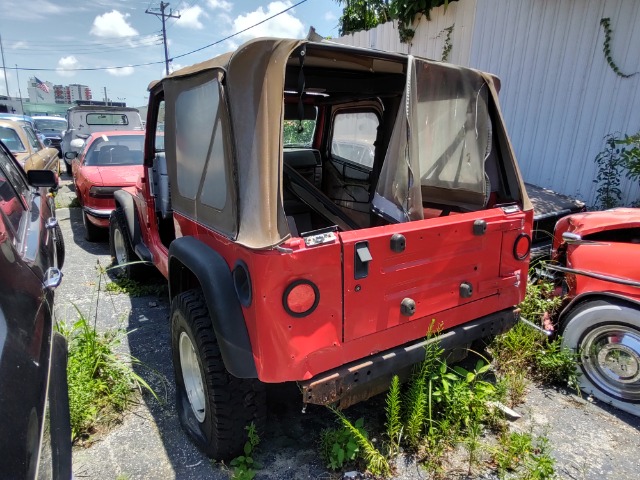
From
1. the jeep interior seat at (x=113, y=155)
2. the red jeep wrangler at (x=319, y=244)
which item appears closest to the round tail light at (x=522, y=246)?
the red jeep wrangler at (x=319, y=244)

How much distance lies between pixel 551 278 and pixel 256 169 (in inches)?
113

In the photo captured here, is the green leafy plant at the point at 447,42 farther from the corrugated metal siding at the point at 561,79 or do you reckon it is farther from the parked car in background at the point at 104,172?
the parked car in background at the point at 104,172

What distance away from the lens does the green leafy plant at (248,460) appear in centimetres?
222

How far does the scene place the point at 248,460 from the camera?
7.44 ft

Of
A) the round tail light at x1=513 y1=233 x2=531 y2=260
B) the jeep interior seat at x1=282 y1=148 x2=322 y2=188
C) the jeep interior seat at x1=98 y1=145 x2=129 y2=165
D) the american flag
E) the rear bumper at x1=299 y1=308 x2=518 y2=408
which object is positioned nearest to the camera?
the rear bumper at x1=299 y1=308 x2=518 y2=408

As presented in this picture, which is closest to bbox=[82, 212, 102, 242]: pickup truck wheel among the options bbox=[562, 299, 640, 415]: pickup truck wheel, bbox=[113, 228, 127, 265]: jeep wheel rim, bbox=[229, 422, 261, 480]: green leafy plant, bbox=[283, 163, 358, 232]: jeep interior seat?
bbox=[113, 228, 127, 265]: jeep wheel rim

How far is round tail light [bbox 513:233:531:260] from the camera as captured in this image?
103 inches

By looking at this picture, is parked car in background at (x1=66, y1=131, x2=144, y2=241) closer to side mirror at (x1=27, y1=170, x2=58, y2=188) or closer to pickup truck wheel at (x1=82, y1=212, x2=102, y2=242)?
Result: pickup truck wheel at (x1=82, y1=212, x2=102, y2=242)

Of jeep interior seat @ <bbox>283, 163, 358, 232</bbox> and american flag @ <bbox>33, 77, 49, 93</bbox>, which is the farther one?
american flag @ <bbox>33, 77, 49, 93</bbox>

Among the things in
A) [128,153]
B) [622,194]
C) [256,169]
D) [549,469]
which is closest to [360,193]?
[256,169]

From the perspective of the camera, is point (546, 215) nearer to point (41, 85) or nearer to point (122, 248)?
point (122, 248)

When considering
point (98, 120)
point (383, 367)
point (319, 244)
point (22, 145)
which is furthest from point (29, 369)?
point (98, 120)

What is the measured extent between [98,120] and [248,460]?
12.8 metres

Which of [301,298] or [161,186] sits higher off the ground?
[161,186]
